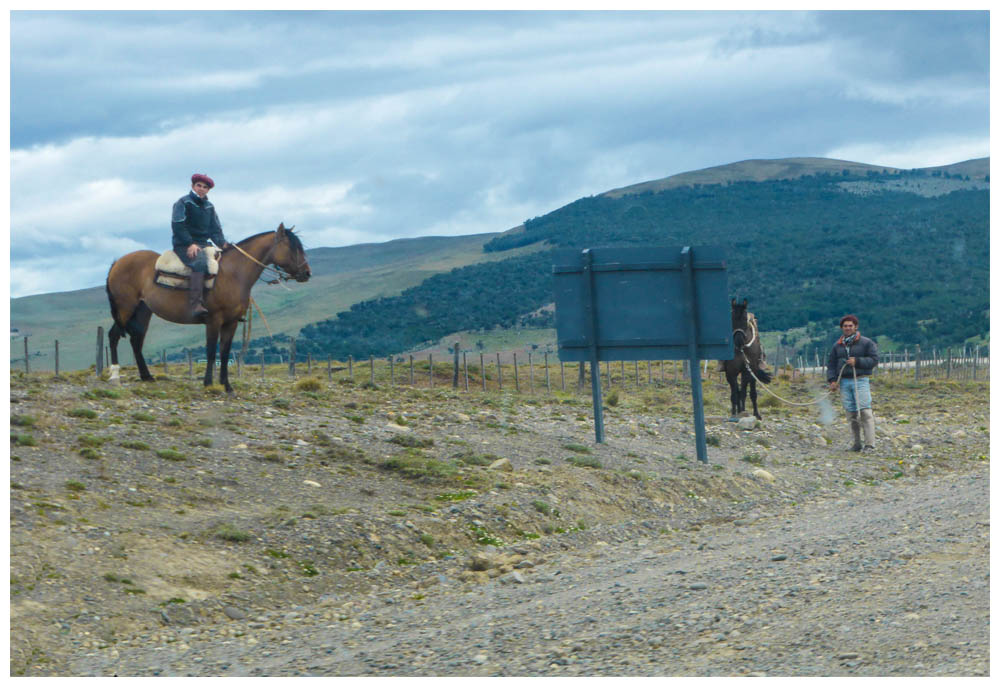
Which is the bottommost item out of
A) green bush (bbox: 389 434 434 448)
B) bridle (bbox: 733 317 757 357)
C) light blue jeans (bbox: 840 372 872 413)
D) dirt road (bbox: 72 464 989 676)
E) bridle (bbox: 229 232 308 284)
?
dirt road (bbox: 72 464 989 676)

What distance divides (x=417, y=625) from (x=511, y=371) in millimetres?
44820

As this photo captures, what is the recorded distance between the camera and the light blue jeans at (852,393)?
15828 mm

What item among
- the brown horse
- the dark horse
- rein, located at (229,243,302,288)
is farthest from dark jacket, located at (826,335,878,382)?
rein, located at (229,243,302,288)

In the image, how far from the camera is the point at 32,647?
6.54m

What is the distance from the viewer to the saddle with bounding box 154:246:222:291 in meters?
16.4

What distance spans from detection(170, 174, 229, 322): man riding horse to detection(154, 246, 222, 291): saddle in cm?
10

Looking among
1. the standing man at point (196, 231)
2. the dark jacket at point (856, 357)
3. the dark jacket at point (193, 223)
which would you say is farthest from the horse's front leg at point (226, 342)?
the dark jacket at point (856, 357)

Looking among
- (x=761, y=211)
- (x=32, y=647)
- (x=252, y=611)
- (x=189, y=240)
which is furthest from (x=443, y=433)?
(x=761, y=211)

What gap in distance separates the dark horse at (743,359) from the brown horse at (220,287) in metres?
7.61

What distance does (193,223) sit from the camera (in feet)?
53.3

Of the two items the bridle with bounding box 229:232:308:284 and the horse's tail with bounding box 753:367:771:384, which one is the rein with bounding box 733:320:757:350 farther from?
the bridle with bounding box 229:232:308:284

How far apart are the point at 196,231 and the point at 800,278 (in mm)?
127009

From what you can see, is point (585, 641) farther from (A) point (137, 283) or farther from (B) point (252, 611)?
(A) point (137, 283)

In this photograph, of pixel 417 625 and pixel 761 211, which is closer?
pixel 417 625
